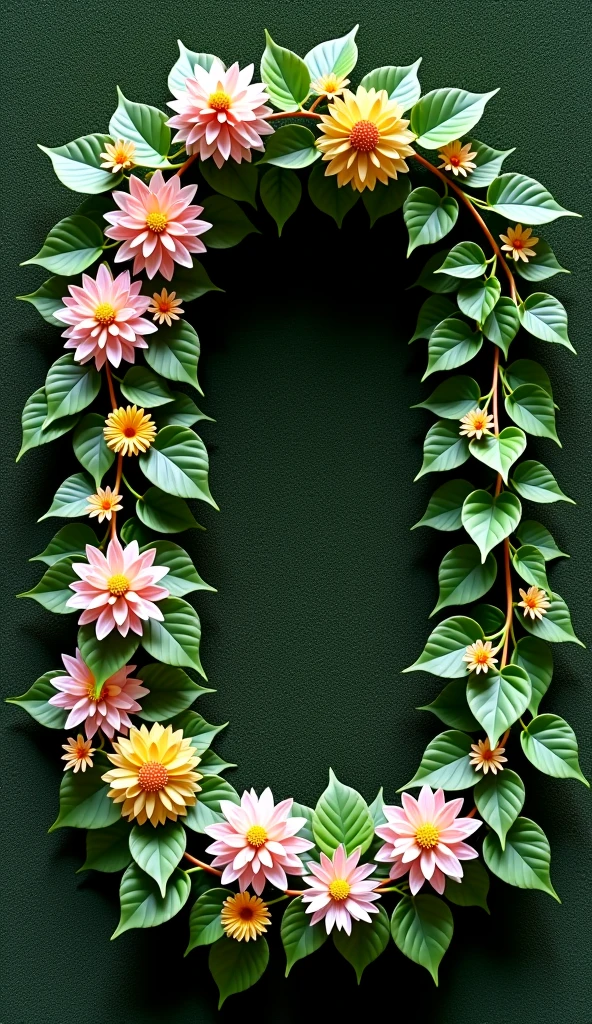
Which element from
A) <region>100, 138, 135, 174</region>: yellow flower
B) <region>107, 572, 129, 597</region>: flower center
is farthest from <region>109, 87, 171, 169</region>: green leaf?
<region>107, 572, 129, 597</region>: flower center

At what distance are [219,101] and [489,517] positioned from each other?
0.55m

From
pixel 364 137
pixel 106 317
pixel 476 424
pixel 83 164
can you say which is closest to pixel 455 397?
pixel 476 424

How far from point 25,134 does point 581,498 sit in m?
0.82

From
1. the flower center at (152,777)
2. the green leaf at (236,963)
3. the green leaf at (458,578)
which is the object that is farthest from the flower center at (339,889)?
the green leaf at (458,578)

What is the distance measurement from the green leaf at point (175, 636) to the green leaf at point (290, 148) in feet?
1.68

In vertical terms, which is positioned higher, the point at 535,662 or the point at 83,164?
the point at 83,164

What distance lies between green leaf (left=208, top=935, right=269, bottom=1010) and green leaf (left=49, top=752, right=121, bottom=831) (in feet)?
0.61

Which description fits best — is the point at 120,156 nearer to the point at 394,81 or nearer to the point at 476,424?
the point at 394,81

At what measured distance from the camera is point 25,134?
114 centimetres

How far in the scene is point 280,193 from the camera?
1.08m

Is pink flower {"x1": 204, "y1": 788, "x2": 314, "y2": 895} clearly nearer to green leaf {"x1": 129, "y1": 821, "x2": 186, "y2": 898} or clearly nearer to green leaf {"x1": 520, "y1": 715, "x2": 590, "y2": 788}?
green leaf {"x1": 129, "y1": 821, "x2": 186, "y2": 898}

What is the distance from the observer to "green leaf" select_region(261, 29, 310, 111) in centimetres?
105

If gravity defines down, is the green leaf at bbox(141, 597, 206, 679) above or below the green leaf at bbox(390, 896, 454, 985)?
above

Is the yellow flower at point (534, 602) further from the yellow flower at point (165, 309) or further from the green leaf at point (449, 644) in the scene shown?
the yellow flower at point (165, 309)
